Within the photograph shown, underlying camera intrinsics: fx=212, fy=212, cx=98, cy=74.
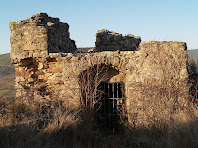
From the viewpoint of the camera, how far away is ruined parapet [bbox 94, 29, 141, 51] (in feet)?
28.8

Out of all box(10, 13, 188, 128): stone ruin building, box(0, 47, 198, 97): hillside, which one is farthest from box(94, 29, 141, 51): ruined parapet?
box(10, 13, 188, 128): stone ruin building

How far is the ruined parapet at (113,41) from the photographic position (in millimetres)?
8773

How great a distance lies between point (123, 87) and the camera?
21.1 ft

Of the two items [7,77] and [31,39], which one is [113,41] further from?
[7,77]

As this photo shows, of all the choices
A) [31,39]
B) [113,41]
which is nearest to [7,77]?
[113,41]

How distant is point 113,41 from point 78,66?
3256mm

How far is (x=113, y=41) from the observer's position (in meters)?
8.85

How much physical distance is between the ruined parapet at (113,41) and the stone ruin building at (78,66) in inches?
97.4

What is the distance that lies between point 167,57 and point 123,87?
1.55 meters

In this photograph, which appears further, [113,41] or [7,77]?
[7,77]

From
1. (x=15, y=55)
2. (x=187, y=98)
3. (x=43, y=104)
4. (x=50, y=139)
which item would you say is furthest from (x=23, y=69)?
(x=187, y=98)

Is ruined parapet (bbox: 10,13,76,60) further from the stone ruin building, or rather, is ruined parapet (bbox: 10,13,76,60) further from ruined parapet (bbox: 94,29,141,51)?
ruined parapet (bbox: 94,29,141,51)

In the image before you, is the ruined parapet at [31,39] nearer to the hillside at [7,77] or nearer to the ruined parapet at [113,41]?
the hillside at [7,77]

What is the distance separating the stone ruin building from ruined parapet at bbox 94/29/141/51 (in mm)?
2474
